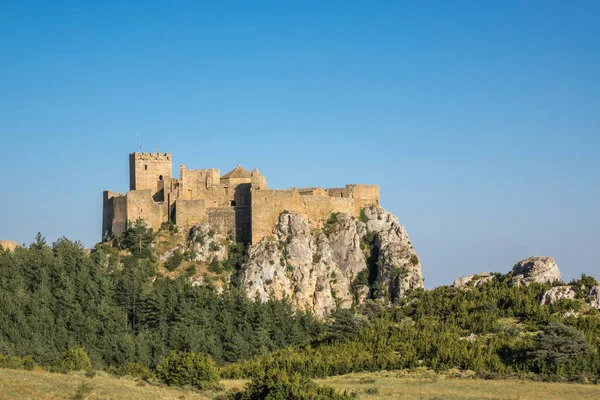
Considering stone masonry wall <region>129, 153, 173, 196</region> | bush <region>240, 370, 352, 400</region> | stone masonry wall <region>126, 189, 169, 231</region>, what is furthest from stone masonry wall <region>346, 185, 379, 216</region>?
bush <region>240, 370, 352, 400</region>

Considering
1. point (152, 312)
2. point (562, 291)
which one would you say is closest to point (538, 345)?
point (562, 291)

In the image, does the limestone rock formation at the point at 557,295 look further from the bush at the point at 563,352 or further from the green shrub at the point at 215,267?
the green shrub at the point at 215,267

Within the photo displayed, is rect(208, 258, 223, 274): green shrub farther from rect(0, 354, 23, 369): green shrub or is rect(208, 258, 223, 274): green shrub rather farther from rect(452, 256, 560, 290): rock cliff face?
rect(0, 354, 23, 369): green shrub

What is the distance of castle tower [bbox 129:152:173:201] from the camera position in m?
80.6

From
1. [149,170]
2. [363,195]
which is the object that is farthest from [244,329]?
[149,170]

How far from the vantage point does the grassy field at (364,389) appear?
4250cm

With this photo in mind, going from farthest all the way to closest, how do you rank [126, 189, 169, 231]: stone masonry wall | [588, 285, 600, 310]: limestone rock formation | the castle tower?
the castle tower
[126, 189, 169, 231]: stone masonry wall
[588, 285, 600, 310]: limestone rock formation

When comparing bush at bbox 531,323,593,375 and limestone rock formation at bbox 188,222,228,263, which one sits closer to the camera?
bush at bbox 531,323,593,375

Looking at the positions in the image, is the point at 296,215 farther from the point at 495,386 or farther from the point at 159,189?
the point at 495,386

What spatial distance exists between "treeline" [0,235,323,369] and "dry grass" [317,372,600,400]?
15754 mm

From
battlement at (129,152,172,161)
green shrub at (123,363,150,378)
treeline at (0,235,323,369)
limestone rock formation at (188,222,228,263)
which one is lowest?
green shrub at (123,363,150,378)

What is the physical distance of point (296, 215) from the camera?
76.8 m

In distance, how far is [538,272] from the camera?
64.2 metres

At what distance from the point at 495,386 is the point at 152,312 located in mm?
28168
